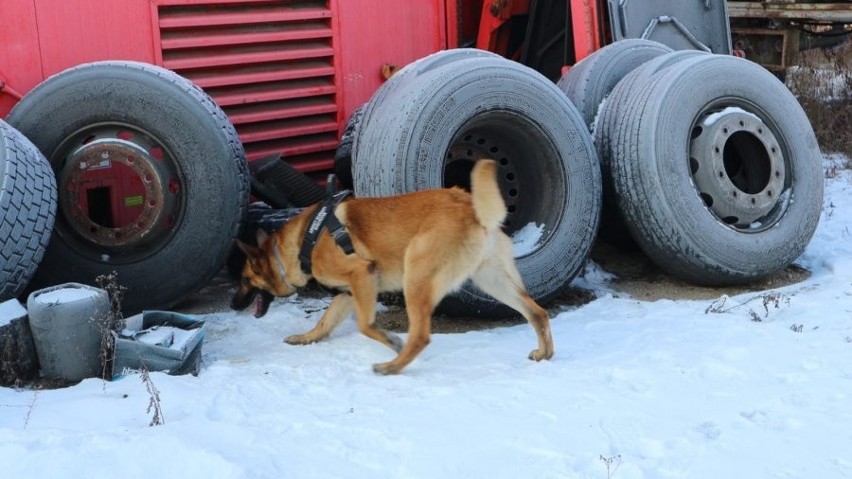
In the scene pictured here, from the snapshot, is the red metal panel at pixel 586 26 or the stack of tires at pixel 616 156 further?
the red metal panel at pixel 586 26

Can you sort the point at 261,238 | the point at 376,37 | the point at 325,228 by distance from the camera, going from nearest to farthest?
the point at 325,228 → the point at 261,238 → the point at 376,37

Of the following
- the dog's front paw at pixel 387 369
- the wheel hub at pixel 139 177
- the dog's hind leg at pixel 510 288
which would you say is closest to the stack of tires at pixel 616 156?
the dog's hind leg at pixel 510 288

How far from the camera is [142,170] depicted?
5.71 meters

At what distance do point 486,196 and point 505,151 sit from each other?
1644mm

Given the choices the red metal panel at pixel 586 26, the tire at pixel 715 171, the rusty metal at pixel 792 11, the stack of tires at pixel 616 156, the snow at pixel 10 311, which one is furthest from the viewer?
the rusty metal at pixel 792 11

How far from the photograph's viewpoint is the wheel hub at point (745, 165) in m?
6.37

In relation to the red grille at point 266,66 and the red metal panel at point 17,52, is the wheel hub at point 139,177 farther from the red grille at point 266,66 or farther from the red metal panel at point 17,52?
the red grille at point 266,66

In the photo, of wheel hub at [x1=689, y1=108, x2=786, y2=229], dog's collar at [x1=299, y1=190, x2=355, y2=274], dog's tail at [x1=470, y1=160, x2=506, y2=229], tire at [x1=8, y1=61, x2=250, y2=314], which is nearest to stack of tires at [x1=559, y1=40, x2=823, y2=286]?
wheel hub at [x1=689, y1=108, x2=786, y2=229]

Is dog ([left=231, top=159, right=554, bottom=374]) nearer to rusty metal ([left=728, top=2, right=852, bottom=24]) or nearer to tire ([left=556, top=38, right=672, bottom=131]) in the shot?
tire ([left=556, top=38, right=672, bottom=131])

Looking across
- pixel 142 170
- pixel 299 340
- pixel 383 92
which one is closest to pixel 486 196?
pixel 299 340

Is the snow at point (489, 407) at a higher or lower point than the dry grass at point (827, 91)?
lower

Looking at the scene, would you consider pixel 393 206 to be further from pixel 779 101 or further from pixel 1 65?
pixel 779 101

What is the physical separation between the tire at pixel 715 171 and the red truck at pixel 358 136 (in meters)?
0.01

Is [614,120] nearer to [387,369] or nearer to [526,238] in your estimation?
[526,238]
